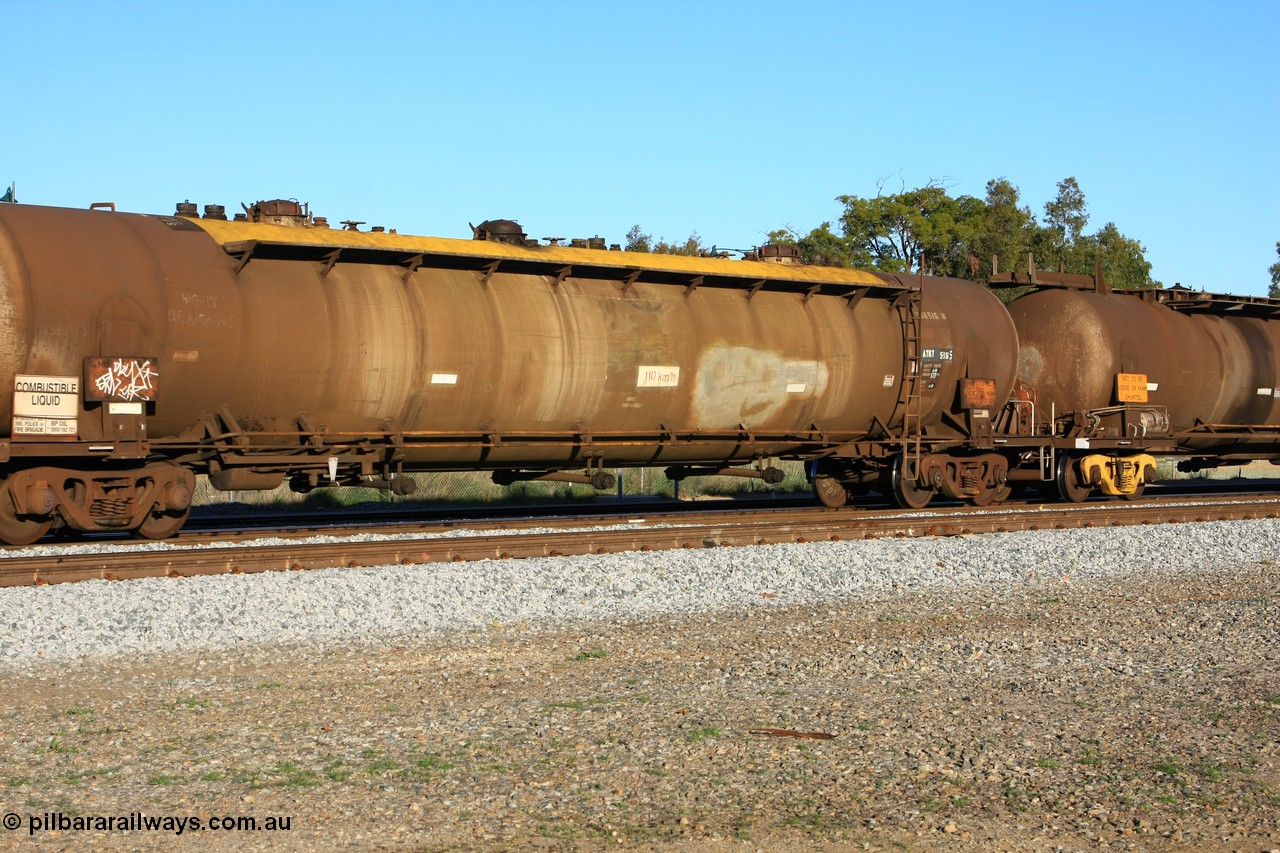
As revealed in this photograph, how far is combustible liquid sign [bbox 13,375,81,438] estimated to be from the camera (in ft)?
44.9

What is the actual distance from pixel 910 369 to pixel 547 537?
26.9 ft

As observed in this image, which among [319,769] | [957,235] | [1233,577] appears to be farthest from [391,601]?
[957,235]

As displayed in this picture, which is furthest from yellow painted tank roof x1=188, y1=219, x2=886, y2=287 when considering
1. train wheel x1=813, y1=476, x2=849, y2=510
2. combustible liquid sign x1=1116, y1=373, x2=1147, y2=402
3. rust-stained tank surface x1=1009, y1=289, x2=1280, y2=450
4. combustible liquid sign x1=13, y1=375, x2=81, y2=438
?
combustible liquid sign x1=1116, y1=373, x2=1147, y2=402

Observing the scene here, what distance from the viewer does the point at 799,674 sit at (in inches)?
348

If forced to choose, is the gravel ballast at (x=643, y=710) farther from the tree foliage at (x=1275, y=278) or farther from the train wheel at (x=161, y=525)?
the tree foliage at (x=1275, y=278)

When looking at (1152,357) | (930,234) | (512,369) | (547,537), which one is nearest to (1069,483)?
(1152,357)

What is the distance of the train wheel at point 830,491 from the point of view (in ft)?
72.0

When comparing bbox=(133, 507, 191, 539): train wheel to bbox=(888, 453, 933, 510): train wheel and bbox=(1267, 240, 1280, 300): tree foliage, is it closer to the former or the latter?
bbox=(888, 453, 933, 510): train wheel

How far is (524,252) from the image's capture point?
1773cm

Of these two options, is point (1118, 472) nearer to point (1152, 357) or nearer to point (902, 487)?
point (1152, 357)

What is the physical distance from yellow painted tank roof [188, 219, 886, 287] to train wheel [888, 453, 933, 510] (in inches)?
117

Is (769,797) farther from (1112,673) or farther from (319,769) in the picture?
(1112,673)

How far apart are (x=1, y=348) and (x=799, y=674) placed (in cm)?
940

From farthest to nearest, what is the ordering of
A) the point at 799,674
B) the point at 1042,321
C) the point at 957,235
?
the point at 957,235 < the point at 1042,321 < the point at 799,674
